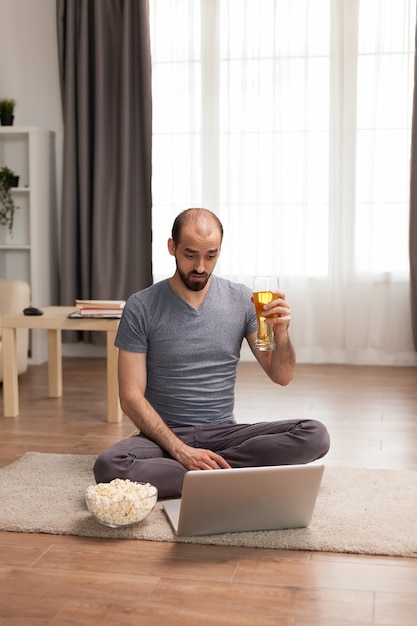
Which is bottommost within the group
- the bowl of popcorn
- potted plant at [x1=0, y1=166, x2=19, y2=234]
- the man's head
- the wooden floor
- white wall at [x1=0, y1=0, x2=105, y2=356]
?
the wooden floor

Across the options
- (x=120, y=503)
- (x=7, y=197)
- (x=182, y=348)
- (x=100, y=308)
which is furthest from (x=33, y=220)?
(x=120, y=503)

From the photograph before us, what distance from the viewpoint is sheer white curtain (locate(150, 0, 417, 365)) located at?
5691mm

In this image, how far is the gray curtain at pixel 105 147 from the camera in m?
5.84

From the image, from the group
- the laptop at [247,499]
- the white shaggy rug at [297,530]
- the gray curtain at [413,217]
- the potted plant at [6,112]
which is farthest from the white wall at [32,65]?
the laptop at [247,499]

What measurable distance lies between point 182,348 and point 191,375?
0.10m

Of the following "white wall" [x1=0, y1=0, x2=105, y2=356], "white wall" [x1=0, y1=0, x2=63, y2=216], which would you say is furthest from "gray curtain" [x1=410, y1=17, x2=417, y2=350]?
"white wall" [x1=0, y1=0, x2=63, y2=216]

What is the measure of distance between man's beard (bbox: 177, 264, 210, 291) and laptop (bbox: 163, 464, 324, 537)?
731mm

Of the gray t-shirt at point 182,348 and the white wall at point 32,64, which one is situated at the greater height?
the white wall at point 32,64

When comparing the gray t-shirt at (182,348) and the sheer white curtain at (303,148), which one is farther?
the sheer white curtain at (303,148)

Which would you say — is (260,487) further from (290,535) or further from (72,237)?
(72,237)

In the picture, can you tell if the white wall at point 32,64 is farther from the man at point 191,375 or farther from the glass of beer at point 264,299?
the glass of beer at point 264,299

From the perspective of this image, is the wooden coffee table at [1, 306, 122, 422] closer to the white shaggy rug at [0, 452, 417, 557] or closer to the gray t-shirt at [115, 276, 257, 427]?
the white shaggy rug at [0, 452, 417, 557]

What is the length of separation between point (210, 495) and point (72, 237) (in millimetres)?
3827

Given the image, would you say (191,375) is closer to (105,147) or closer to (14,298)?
(14,298)
